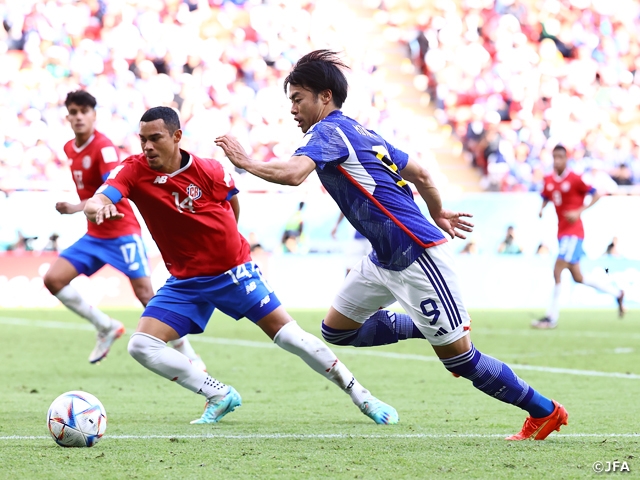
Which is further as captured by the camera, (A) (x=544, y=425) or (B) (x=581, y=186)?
(B) (x=581, y=186)

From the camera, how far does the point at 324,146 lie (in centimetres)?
503

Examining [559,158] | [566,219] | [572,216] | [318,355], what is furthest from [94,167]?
[566,219]

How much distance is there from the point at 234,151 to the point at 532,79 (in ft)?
71.7

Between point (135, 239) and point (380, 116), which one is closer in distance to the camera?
point (135, 239)

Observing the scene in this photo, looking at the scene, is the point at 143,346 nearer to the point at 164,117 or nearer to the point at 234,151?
the point at 164,117

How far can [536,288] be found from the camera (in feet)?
63.5

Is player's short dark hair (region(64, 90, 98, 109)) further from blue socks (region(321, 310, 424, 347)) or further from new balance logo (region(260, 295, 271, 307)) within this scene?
blue socks (region(321, 310, 424, 347))

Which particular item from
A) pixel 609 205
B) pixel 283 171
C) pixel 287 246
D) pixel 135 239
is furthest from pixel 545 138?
pixel 283 171

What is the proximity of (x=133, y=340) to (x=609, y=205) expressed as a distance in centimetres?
1443

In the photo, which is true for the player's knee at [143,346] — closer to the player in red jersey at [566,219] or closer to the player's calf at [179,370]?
the player's calf at [179,370]

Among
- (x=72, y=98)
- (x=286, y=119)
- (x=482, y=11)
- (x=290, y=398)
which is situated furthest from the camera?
(x=482, y=11)

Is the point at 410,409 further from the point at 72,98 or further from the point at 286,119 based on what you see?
→ the point at 286,119

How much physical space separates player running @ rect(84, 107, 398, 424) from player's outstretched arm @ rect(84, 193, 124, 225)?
1.97ft

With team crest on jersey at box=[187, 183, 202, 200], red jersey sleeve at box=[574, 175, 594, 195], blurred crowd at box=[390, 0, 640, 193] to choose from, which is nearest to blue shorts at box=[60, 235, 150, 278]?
team crest on jersey at box=[187, 183, 202, 200]
